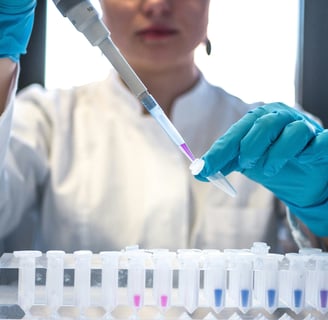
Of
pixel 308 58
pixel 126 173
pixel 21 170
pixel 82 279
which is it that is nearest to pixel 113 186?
pixel 126 173

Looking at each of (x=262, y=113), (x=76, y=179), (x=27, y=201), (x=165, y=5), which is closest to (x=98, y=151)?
(x=76, y=179)

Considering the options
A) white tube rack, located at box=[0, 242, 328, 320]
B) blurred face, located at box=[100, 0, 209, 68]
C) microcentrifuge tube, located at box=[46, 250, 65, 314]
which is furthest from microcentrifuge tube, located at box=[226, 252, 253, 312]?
blurred face, located at box=[100, 0, 209, 68]

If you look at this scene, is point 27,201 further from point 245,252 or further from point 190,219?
point 245,252

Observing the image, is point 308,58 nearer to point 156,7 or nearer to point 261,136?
point 156,7

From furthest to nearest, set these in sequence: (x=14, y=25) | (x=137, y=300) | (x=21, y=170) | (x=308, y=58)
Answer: (x=308, y=58), (x=21, y=170), (x=14, y=25), (x=137, y=300)

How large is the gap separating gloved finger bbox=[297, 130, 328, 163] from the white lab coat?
0.37 meters

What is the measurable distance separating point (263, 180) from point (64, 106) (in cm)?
54

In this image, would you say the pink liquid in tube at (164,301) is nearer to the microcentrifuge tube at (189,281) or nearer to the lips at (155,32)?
the microcentrifuge tube at (189,281)

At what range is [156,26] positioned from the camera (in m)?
1.04

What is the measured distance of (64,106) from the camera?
114 centimetres

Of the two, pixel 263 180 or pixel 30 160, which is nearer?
pixel 263 180

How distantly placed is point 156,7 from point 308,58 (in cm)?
68

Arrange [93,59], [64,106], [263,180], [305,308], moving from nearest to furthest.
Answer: [305,308] → [263,180] → [64,106] → [93,59]

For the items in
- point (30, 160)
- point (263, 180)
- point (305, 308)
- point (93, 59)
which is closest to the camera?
point (305, 308)
